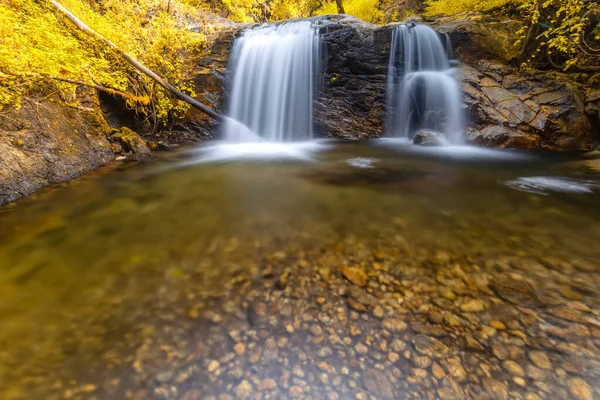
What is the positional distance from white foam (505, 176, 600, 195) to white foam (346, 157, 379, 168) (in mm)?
2447

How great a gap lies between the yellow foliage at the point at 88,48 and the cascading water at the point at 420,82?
6319 millimetres

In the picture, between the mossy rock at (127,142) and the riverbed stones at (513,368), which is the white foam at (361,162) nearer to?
the riverbed stones at (513,368)

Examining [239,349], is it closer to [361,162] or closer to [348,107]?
[361,162]

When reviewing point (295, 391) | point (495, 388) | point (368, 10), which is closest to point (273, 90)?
point (295, 391)

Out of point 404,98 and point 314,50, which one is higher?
point 314,50

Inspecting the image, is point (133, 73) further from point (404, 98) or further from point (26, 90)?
point (404, 98)

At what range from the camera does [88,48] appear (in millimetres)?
5289

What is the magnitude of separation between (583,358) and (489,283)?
0.61 meters

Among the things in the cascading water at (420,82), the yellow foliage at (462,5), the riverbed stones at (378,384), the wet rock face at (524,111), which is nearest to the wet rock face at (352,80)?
the cascading water at (420,82)

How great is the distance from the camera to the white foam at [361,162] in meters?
5.60

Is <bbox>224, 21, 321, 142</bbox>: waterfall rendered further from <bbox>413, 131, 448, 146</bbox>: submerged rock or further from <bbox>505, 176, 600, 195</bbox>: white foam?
<bbox>505, 176, 600, 195</bbox>: white foam

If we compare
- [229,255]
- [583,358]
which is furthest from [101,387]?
[583,358]

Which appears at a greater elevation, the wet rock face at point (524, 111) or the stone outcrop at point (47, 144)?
the wet rock face at point (524, 111)

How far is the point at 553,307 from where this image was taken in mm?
1663
